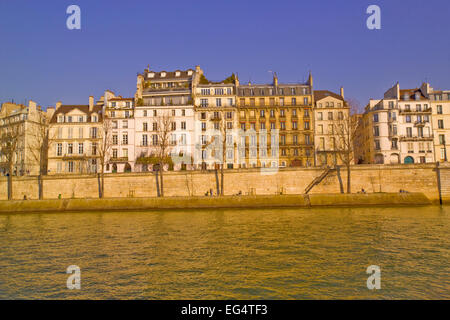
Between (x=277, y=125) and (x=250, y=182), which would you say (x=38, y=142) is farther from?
(x=277, y=125)

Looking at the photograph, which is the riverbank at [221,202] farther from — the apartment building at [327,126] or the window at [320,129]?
the window at [320,129]

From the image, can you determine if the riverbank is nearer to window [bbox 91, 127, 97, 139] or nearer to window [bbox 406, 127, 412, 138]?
window [bbox 91, 127, 97, 139]

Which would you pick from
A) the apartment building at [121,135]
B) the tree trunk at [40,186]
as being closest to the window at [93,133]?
the apartment building at [121,135]

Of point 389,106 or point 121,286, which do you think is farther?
point 389,106

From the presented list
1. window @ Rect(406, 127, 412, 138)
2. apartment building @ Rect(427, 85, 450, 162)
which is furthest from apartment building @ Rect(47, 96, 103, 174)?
apartment building @ Rect(427, 85, 450, 162)

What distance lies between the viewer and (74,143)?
55031 mm

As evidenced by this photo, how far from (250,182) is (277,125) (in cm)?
1835

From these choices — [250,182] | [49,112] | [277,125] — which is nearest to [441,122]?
[277,125]

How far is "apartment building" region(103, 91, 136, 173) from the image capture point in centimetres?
5397

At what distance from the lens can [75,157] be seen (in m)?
54.2

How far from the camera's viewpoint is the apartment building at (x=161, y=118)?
5403 cm
